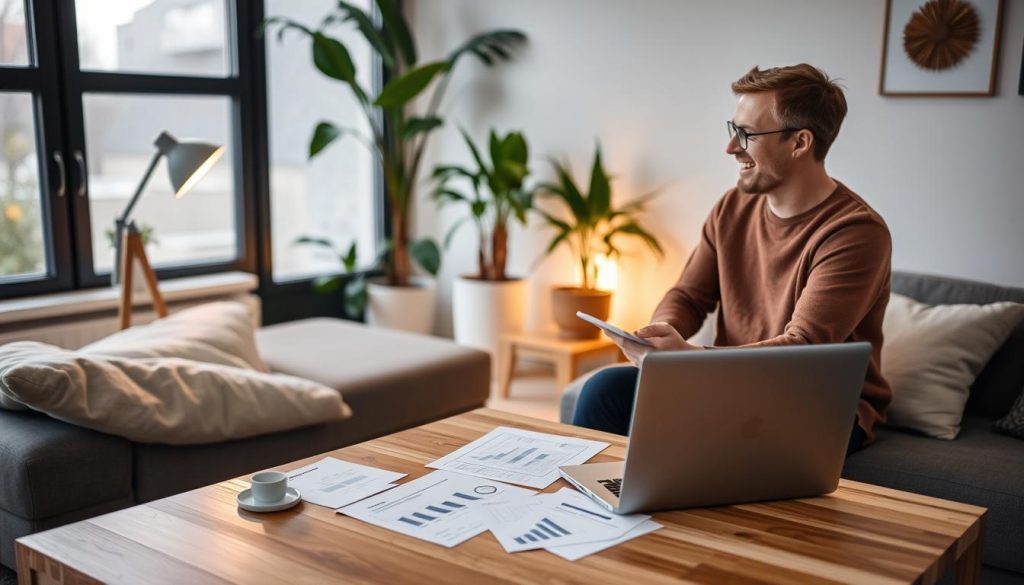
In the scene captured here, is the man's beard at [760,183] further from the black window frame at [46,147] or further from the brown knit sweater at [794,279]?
the black window frame at [46,147]

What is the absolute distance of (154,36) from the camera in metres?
3.69

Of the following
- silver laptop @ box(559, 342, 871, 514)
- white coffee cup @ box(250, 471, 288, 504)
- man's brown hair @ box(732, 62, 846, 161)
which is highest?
man's brown hair @ box(732, 62, 846, 161)

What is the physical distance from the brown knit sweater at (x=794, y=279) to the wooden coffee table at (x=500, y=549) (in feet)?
1.61

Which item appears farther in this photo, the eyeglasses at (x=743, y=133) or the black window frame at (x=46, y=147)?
the black window frame at (x=46, y=147)

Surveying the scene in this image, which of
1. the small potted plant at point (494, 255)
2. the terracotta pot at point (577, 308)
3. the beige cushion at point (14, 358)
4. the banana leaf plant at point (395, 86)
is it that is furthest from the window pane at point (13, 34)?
the terracotta pot at point (577, 308)

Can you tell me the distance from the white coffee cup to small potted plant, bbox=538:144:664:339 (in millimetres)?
2259

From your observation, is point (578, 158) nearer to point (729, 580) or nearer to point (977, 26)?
point (977, 26)

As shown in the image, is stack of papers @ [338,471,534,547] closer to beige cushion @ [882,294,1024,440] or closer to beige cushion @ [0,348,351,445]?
beige cushion @ [0,348,351,445]

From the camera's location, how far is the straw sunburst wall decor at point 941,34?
3020mm

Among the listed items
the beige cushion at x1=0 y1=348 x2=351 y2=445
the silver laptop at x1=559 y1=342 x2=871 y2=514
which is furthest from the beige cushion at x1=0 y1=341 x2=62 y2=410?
the silver laptop at x1=559 y1=342 x2=871 y2=514

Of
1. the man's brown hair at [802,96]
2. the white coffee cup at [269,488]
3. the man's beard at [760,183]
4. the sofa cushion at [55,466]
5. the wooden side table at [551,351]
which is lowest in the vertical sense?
the wooden side table at [551,351]

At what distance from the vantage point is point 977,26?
9.85ft

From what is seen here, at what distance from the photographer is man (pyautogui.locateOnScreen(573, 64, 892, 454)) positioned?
2.04 metres

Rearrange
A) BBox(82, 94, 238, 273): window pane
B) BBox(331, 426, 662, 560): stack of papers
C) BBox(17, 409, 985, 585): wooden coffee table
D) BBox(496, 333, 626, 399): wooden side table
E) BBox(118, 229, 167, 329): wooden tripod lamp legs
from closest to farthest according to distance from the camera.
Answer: BBox(17, 409, 985, 585): wooden coffee table
BBox(331, 426, 662, 560): stack of papers
BBox(118, 229, 167, 329): wooden tripod lamp legs
BBox(82, 94, 238, 273): window pane
BBox(496, 333, 626, 399): wooden side table
